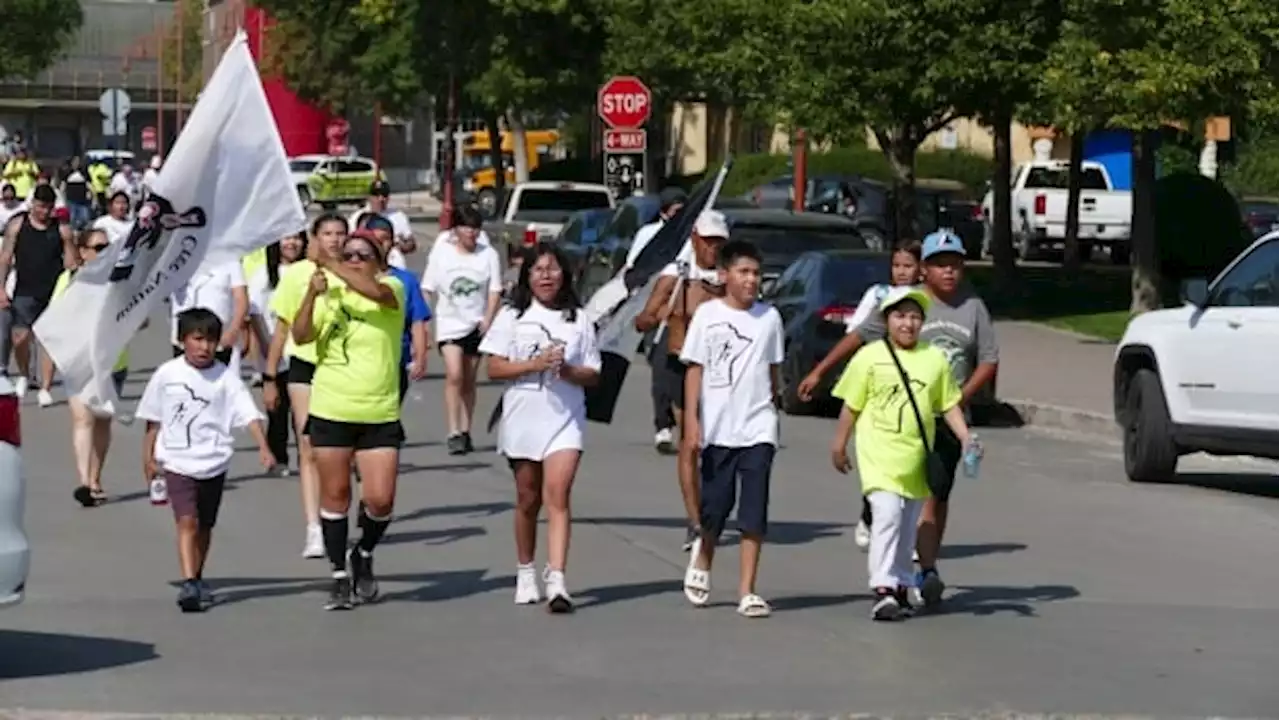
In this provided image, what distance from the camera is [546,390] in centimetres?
1107

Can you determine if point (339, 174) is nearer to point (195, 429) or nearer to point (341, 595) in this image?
point (195, 429)

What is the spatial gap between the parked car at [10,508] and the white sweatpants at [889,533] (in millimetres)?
3685

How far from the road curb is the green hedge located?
112 ft

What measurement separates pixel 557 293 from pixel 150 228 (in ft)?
7.80

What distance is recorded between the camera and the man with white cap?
1293 cm

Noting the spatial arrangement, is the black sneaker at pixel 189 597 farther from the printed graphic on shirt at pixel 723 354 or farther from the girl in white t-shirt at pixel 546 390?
the printed graphic on shirt at pixel 723 354

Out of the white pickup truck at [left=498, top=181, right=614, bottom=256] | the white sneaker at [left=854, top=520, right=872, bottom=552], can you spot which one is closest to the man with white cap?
the white sneaker at [left=854, top=520, right=872, bottom=552]

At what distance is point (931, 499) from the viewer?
1132 cm

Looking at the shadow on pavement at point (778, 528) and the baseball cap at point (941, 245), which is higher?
the baseball cap at point (941, 245)

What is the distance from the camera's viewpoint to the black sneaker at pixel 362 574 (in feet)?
37.3

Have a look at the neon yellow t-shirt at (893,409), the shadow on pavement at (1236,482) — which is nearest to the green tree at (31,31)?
the shadow on pavement at (1236,482)

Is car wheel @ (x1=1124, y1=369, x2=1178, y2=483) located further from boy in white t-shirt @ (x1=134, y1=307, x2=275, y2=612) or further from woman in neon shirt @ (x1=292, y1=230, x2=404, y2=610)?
boy in white t-shirt @ (x1=134, y1=307, x2=275, y2=612)

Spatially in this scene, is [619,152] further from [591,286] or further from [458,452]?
[458,452]

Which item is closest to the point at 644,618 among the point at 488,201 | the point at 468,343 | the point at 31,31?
the point at 468,343
